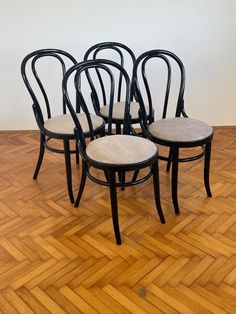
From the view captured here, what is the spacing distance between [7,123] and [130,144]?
1.88 m

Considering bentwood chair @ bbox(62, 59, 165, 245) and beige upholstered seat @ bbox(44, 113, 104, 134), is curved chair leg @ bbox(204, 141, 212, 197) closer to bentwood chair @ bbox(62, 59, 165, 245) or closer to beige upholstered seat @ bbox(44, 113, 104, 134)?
bentwood chair @ bbox(62, 59, 165, 245)

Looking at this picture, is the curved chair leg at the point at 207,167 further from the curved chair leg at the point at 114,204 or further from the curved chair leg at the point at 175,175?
the curved chair leg at the point at 114,204

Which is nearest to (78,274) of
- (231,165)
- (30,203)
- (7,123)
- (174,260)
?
(174,260)

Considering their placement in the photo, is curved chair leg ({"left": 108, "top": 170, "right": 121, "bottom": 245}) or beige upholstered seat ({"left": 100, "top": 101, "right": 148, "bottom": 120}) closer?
curved chair leg ({"left": 108, "top": 170, "right": 121, "bottom": 245})

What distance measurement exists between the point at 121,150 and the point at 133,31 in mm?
1580

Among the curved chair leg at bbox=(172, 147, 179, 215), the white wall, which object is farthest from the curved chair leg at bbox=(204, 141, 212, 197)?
the white wall

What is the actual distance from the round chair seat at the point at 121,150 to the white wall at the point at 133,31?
55.4 inches

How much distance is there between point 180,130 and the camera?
6.50 feet

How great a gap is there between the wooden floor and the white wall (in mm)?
1053

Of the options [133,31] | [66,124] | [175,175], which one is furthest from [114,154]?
[133,31]

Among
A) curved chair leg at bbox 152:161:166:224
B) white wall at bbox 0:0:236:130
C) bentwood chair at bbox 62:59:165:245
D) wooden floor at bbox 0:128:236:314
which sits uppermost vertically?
white wall at bbox 0:0:236:130

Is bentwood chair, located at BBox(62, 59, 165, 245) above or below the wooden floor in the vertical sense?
above

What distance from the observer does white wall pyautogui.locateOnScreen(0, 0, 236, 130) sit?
9.22 feet

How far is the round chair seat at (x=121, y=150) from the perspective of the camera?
5.50ft
